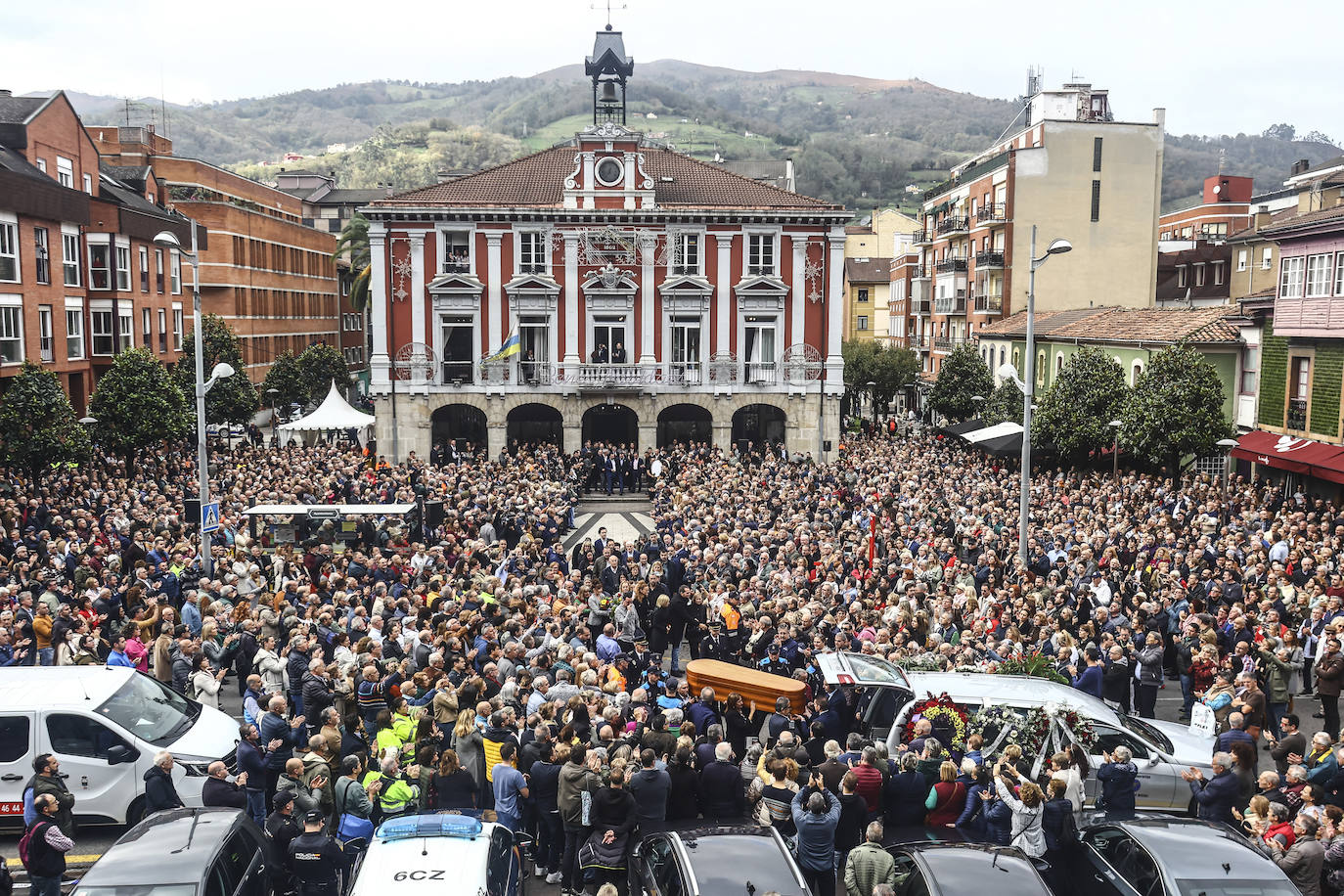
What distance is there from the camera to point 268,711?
38.0 feet

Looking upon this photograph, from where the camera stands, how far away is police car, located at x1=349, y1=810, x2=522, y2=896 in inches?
326

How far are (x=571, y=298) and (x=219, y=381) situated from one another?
15411 millimetres

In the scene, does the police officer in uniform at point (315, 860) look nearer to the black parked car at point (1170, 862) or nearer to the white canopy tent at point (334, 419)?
the black parked car at point (1170, 862)

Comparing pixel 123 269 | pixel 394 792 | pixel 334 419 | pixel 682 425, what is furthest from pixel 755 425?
pixel 394 792

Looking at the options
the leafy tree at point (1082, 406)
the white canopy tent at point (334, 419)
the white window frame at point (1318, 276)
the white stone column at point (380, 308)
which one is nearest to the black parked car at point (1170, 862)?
the leafy tree at point (1082, 406)

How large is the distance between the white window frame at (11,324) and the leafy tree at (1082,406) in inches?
1272

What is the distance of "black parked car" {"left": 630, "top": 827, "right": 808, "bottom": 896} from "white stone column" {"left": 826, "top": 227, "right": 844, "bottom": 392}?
3489 centimetres

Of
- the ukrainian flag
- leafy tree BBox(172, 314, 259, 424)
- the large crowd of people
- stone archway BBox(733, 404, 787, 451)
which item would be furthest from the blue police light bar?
stone archway BBox(733, 404, 787, 451)

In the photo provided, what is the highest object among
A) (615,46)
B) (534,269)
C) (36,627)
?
Answer: (615,46)

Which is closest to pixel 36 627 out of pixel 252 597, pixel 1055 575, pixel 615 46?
pixel 252 597

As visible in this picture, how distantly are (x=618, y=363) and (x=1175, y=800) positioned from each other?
32.2 meters

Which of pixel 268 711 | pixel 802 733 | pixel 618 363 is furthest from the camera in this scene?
pixel 618 363

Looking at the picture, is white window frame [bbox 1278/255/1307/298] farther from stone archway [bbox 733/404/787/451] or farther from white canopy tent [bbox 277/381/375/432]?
white canopy tent [bbox 277/381/375/432]

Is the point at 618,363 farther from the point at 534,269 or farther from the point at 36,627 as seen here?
the point at 36,627
